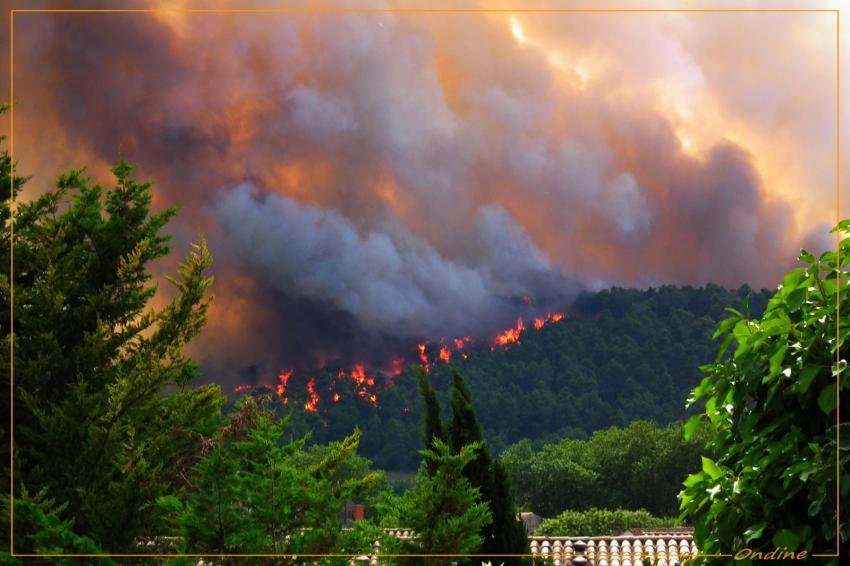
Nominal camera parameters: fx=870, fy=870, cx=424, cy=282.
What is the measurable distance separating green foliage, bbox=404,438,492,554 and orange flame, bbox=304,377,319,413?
2.95 feet

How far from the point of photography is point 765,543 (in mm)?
1836

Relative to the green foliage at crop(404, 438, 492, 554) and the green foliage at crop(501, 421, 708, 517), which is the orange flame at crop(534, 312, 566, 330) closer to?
the green foliage at crop(404, 438, 492, 554)

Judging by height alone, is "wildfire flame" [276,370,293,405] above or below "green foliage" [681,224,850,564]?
above

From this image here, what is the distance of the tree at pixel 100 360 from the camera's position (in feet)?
20.3

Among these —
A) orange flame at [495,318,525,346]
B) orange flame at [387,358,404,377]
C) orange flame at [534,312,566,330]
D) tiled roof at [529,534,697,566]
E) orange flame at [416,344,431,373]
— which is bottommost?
tiled roof at [529,534,697,566]

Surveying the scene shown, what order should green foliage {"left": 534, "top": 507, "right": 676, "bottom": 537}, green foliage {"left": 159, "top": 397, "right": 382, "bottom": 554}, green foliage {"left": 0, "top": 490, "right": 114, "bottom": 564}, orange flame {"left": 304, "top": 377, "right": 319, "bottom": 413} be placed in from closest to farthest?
green foliage {"left": 159, "top": 397, "right": 382, "bottom": 554} < green foliage {"left": 0, "top": 490, "right": 114, "bottom": 564} < orange flame {"left": 304, "top": 377, "right": 319, "bottom": 413} < green foliage {"left": 534, "top": 507, "right": 676, "bottom": 537}

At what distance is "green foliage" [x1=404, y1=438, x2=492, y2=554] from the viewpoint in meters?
4.62

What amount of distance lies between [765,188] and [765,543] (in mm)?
3072

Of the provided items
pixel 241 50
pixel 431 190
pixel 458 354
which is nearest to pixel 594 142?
pixel 431 190

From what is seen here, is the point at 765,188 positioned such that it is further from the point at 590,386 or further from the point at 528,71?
the point at 590,386

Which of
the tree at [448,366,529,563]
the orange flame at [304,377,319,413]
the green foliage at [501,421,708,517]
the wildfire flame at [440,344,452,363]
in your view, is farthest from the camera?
the green foliage at [501,421,708,517]

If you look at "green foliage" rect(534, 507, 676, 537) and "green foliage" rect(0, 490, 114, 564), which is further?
"green foliage" rect(534, 507, 676, 537)

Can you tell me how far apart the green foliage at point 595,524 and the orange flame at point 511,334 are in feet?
31.7

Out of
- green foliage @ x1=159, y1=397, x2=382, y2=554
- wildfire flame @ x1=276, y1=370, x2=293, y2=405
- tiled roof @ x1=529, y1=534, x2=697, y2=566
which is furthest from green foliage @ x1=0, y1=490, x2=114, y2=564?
tiled roof @ x1=529, y1=534, x2=697, y2=566
